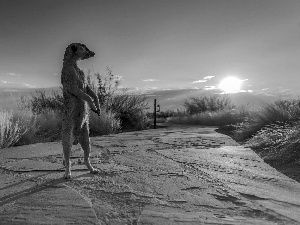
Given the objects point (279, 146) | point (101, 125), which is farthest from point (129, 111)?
point (279, 146)

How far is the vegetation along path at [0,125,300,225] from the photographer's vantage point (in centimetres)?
173

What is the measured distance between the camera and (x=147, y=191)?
2.17 meters

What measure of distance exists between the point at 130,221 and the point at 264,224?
748mm

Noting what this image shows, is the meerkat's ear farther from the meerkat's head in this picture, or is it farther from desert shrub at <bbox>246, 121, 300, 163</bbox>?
desert shrub at <bbox>246, 121, 300, 163</bbox>

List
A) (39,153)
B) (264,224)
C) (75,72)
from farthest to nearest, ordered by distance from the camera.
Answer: (39,153) → (75,72) → (264,224)

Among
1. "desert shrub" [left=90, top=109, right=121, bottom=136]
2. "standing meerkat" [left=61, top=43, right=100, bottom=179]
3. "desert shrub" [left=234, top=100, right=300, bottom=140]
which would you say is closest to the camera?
"standing meerkat" [left=61, top=43, right=100, bottom=179]

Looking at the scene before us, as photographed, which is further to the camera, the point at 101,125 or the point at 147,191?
the point at 101,125

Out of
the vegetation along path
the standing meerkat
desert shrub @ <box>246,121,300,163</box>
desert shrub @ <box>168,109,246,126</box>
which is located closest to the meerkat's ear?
the standing meerkat

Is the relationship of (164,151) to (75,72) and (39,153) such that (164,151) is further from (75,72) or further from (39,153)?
A: (75,72)

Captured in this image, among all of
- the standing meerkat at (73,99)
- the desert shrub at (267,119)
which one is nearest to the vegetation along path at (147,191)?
the standing meerkat at (73,99)

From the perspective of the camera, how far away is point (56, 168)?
2.92 metres

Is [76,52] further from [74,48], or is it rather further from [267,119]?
[267,119]

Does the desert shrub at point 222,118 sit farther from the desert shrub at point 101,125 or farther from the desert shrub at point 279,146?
the desert shrub at point 279,146

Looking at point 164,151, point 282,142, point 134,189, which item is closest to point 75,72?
point 134,189
